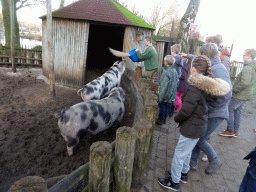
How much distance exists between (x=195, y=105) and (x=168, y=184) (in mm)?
1347

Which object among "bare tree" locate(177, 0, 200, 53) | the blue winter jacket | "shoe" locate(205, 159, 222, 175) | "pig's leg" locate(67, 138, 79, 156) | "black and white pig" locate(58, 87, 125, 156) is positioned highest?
"bare tree" locate(177, 0, 200, 53)

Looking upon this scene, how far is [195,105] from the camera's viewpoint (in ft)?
7.93

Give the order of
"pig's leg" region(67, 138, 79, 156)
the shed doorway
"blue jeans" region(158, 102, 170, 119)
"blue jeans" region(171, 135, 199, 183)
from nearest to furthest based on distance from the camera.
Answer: "blue jeans" region(171, 135, 199, 183), "pig's leg" region(67, 138, 79, 156), "blue jeans" region(158, 102, 170, 119), the shed doorway

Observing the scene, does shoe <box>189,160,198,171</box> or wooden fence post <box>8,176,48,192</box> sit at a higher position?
wooden fence post <box>8,176,48,192</box>

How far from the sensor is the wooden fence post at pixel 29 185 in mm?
1332

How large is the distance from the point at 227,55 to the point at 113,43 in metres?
11.1

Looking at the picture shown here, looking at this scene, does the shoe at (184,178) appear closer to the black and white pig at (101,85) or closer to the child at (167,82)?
the child at (167,82)

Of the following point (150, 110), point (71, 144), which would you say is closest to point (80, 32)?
point (71, 144)

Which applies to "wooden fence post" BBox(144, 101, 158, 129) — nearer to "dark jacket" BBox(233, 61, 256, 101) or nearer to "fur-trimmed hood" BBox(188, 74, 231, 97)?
"fur-trimmed hood" BBox(188, 74, 231, 97)

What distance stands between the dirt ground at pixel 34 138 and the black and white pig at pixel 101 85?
922 mm

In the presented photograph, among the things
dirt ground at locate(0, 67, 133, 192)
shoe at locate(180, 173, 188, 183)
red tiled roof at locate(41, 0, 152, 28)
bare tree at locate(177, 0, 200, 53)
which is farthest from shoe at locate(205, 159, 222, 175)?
red tiled roof at locate(41, 0, 152, 28)

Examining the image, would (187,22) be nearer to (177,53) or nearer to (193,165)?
(177,53)

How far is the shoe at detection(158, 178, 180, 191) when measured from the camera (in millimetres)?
2816

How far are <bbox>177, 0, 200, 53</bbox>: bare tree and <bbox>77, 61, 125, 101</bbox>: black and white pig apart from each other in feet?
8.85
